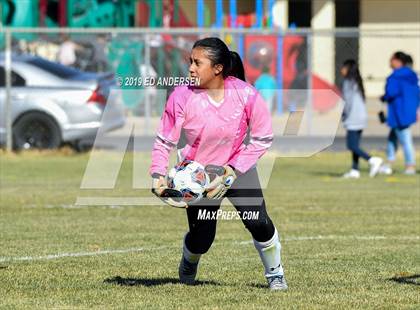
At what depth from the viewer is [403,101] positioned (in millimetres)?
20062

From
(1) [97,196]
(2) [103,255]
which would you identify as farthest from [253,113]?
(1) [97,196]

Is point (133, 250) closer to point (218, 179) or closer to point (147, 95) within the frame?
point (218, 179)

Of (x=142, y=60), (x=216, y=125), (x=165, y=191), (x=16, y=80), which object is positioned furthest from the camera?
(x=142, y=60)

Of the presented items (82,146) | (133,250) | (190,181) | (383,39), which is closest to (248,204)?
(190,181)

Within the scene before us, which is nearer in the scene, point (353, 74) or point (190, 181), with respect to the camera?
point (190, 181)

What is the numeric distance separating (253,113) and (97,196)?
8.65 m

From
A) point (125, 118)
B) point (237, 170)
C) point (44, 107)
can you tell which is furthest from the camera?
point (125, 118)

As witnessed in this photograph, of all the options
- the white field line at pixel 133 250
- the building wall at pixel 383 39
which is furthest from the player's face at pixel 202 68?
the building wall at pixel 383 39

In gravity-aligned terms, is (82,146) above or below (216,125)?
below

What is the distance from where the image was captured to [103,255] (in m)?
10.3

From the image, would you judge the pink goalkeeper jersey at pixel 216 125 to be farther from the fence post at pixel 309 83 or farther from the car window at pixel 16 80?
the fence post at pixel 309 83

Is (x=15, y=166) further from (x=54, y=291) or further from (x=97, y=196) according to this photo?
(x=54, y=291)

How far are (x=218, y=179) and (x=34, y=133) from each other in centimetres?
1556

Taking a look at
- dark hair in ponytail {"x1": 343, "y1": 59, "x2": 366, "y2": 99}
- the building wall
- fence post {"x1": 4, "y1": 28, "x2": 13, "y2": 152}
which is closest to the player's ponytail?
dark hair in ponytail {"x1": 343, "y1": 59, "x2": 366, "y2": 99}
